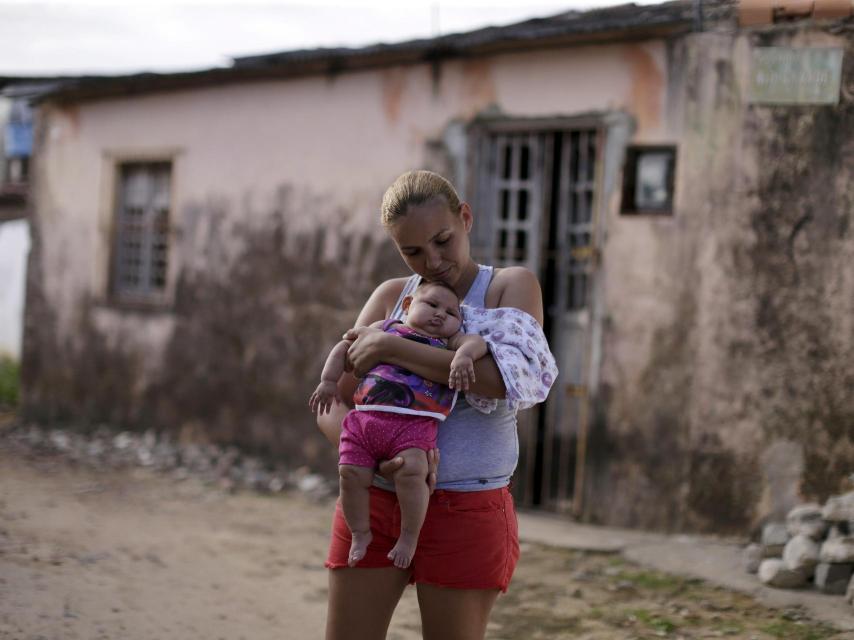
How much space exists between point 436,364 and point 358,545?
465 mm

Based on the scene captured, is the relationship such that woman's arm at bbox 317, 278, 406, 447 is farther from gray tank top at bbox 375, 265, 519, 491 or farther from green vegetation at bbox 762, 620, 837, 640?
green vegetation at bbox 762, 620, 837, 640

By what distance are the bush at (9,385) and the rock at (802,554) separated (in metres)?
9.25

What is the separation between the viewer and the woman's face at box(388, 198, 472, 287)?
2303 mm

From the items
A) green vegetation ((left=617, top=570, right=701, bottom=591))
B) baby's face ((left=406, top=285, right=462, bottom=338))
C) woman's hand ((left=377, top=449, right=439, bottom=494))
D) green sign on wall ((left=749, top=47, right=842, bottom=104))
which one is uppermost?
green sign on wall ((left=749, top=47, right=842, bottom=104))

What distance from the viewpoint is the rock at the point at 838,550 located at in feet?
16.4

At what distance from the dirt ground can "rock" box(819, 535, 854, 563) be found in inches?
16.9

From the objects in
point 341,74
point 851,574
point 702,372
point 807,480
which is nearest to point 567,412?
point 702,372

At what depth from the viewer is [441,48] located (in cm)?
749

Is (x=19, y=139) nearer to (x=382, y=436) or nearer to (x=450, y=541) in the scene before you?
(x=382, y=436)

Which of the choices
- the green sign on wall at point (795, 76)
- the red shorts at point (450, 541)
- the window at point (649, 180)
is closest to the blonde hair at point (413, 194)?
the red shorts at point (450, 541)

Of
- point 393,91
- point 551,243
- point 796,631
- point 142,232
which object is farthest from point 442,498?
point 142,232

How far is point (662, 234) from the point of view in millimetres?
6543

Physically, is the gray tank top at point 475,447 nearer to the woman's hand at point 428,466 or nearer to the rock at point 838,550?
the woman's hand at point 428,466

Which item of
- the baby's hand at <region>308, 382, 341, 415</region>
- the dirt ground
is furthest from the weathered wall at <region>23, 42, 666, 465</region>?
the baby's hand at <region>308, 382, 341, 415</region>
